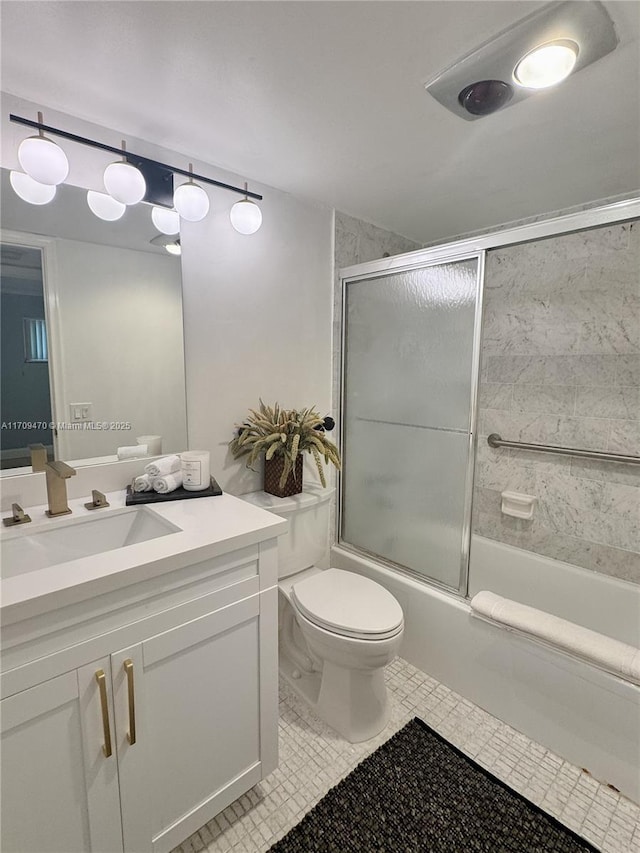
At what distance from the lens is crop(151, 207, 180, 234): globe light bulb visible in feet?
4.94

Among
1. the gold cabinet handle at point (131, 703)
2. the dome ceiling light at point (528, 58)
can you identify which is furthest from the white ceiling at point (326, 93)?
the gold cabinet handle at point (131, 703)

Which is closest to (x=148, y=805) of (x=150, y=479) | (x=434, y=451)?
(x=150, y=479)

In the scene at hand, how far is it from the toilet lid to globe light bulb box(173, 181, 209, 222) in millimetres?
1523

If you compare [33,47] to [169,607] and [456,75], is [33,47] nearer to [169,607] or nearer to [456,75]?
[456,75]

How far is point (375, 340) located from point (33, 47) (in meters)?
1.58

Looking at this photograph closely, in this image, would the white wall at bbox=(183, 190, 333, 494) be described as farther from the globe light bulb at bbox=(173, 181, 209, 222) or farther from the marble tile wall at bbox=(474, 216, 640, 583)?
the marble tile wall at bbox=(474, 216, 640, 583)

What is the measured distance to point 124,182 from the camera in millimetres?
1347

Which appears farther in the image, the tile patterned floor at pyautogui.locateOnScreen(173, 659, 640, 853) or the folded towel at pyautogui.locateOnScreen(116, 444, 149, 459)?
the folded towel at pyautogui.locateOnScreen(116, 444, 149, 459)

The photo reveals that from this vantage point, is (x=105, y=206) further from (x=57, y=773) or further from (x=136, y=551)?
(x=57, y=773)

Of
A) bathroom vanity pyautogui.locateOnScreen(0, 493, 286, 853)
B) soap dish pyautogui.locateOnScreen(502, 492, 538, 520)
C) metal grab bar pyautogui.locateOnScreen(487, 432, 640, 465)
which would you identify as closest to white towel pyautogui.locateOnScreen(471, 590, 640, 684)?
soap dish pyautogui.locateOnScreen(502, 492, 538, 520)

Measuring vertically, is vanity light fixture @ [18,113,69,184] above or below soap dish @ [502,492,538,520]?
Answer: above

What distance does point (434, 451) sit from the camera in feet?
6.31

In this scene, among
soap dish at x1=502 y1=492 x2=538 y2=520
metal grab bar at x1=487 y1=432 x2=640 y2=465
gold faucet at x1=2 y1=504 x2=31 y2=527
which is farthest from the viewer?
soap dish at x1=502 y1=492 x2=538 y2=520

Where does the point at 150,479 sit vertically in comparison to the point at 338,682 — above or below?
above
